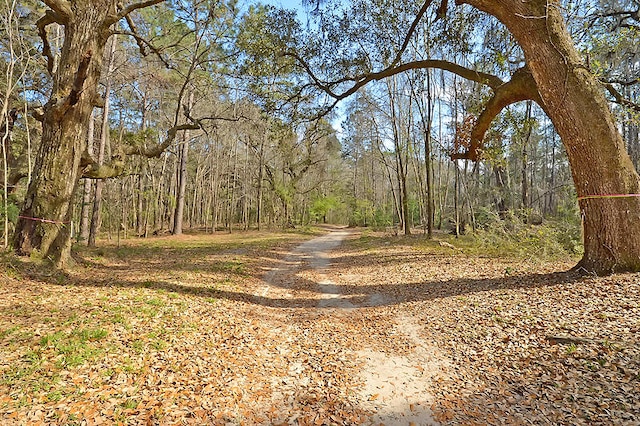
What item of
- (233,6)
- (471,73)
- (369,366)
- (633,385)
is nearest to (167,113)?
(233,6)

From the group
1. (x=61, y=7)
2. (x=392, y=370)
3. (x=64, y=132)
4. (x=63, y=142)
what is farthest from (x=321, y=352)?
(x=61, y=7)

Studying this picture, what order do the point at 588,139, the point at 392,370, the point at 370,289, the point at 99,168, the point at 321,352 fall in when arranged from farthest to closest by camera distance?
the point at 99,168, the point at 370,289, the point at 588,139, the point at 321,352, the point at 392,370

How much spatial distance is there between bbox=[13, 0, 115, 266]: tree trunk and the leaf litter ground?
0.68 m

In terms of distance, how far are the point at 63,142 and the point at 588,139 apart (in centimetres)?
1020

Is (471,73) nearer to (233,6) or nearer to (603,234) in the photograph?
(603,234)

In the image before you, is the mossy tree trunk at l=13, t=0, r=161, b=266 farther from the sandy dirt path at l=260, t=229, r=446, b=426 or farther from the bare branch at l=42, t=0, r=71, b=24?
the sandy dirt path at l=260, t=229, r=446, b=426

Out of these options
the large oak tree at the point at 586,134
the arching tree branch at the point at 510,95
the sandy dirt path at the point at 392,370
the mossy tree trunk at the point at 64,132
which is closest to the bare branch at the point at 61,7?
the mossy tree trunk at the point at 64,132

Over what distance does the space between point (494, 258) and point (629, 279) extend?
467 cm

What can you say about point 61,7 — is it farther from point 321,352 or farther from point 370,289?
point 370,289

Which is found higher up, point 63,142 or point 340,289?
point 63,142

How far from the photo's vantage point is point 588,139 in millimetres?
5590

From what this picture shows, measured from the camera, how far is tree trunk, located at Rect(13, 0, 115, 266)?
688cm

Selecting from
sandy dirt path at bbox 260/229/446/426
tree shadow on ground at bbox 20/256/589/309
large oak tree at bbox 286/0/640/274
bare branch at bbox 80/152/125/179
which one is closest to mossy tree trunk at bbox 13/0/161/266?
bare branch at bbox 80/152/125/179

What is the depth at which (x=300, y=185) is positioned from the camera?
3625 centimetres
